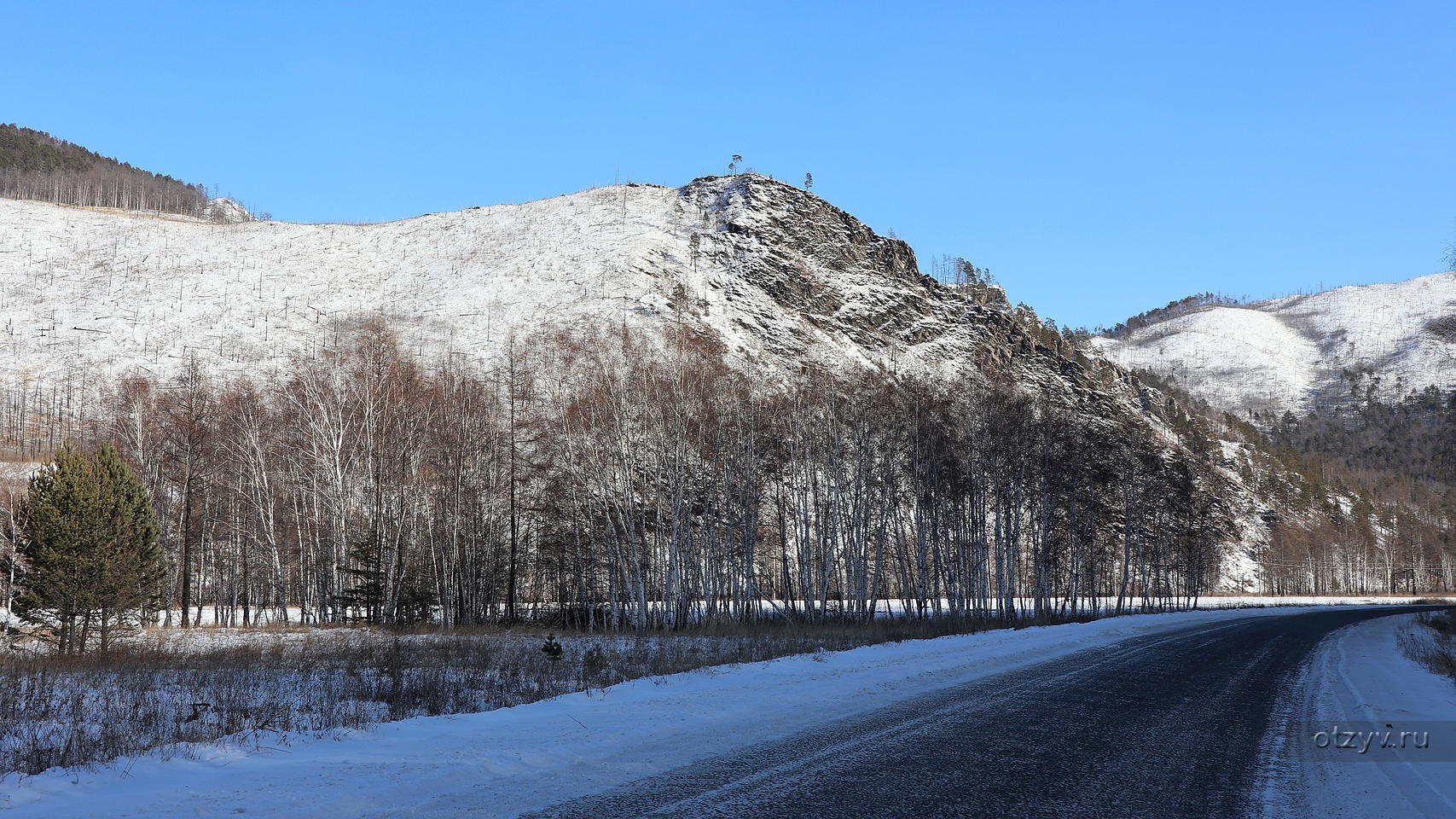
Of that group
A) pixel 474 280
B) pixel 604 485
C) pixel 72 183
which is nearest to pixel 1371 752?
pixel 604 485

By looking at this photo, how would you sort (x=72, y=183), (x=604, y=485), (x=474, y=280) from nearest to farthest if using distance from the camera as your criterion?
(x=604, y=485), (x=474, y=280), (x=72, y=183)

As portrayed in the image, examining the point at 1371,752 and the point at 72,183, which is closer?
the point at 1371,752

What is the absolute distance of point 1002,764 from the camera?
25.7 ft

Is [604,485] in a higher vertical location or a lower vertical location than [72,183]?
lower

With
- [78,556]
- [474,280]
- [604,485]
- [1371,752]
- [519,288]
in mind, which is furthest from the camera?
[474,280]

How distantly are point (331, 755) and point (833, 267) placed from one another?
427 ft

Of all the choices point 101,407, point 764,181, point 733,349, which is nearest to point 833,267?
point 764,181

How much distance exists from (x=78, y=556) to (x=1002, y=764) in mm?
28641

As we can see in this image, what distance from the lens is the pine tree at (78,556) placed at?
25.3m

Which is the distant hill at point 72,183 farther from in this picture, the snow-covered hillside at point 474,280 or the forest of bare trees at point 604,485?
the forest of bare trees at point 604,485

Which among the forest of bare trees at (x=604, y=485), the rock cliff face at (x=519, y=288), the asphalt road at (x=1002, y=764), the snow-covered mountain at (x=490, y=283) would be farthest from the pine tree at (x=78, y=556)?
the snow-covered mountain at (x=490, y=283)

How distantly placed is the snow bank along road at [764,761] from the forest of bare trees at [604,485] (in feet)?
86.1

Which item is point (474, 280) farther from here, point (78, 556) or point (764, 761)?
point (764, 761)

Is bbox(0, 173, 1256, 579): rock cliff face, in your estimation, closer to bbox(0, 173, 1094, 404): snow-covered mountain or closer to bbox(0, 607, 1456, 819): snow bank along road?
bbox(0, 173, 1094, 404): snow-covered mountain
